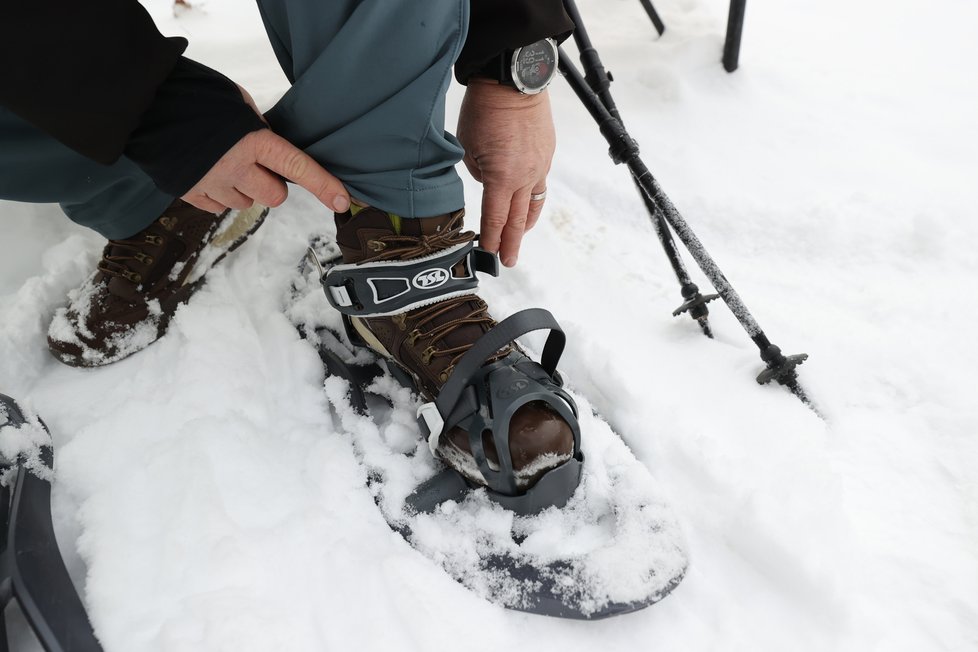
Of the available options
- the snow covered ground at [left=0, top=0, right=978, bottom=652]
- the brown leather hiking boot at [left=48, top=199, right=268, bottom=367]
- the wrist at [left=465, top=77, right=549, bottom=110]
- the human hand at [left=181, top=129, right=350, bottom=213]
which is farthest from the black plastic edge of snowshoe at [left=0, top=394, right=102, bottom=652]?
the wrist at [left=465, top=77, right=549, bottom=110]

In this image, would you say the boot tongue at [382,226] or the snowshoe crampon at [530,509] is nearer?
the snowshoe crampon at [530,509]

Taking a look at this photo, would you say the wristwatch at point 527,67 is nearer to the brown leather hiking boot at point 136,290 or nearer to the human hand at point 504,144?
the human hand at point 504,144

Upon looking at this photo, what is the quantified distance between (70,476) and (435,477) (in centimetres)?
55

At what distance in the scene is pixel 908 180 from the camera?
1446 mm

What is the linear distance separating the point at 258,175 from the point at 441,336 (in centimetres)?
35

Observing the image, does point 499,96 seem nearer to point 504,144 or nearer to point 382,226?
point 504,144

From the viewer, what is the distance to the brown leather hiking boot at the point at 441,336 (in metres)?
0.79

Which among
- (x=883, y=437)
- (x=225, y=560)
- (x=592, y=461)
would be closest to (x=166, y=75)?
(x=225, y=560)

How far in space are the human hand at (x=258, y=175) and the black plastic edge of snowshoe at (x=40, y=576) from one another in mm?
471

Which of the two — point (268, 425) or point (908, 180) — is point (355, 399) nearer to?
point (268, 425)

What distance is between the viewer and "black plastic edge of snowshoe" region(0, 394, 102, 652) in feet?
2.26

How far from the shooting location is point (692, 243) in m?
1.04

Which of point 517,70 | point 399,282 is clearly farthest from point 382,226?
point 517,70

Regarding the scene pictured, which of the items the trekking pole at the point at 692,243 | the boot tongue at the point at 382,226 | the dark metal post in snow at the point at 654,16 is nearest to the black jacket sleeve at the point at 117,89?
the boot tongue at the point at 382,226
